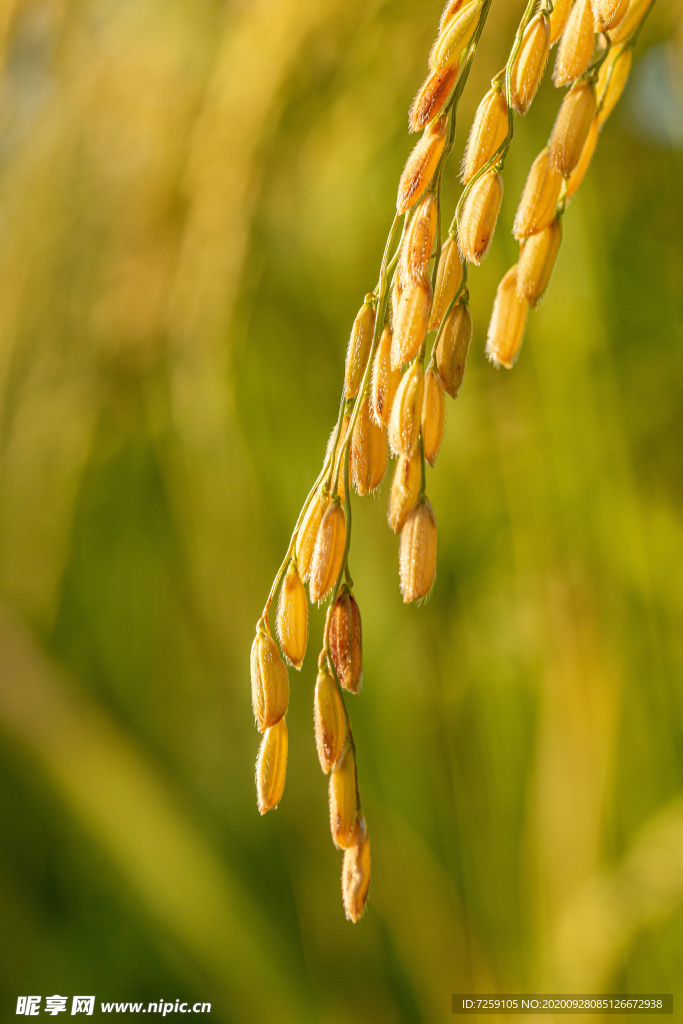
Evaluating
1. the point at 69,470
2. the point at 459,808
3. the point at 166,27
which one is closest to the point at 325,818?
the point at 459,808

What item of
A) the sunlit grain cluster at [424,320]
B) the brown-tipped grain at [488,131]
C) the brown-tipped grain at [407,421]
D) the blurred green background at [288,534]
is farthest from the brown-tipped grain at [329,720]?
the blurred green background at [288,534]

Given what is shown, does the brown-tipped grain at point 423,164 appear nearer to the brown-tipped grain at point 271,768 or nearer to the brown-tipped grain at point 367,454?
the brown-tipped grain at point 367,454

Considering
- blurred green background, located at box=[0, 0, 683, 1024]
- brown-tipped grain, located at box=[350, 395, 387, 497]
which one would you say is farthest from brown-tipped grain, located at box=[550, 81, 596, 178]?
blurred green background, located at box=[0, 0, 683, 1024]

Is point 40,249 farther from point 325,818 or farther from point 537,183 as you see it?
point 325,818

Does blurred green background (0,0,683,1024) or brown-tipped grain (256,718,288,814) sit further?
blurred green background (0,0,683,1024)

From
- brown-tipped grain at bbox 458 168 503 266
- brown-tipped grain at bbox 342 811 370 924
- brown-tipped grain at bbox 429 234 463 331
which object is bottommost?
brown-tipped grain at bbox 342 811 370 924

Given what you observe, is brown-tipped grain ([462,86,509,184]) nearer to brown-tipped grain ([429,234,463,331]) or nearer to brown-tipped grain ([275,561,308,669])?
brown-tipped grain ([429,234,463,331])

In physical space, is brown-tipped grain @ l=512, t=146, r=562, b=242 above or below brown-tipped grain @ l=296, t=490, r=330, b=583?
above
